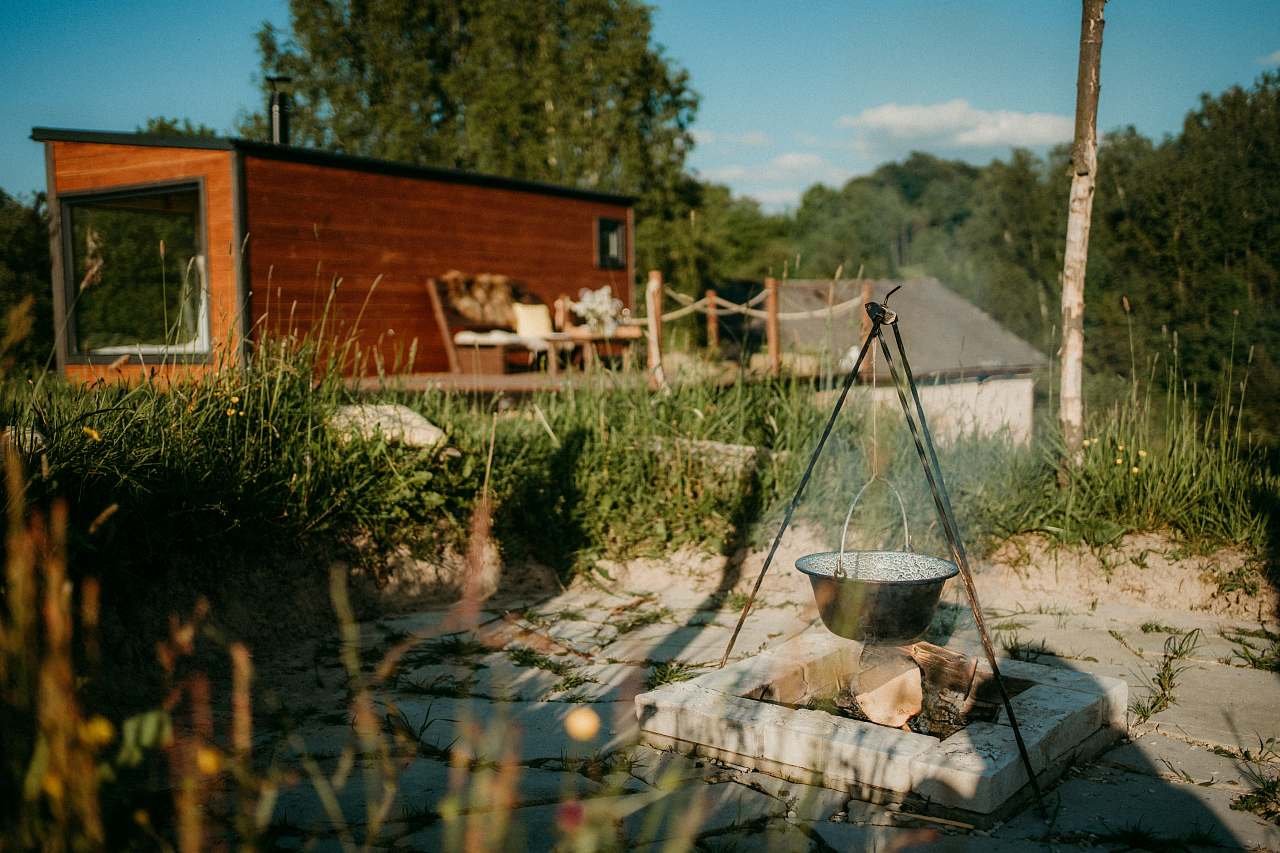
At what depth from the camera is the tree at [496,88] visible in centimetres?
2380

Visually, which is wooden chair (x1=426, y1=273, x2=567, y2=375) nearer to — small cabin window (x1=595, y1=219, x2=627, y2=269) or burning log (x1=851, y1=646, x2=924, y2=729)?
small cabin window (x1=595, y1=219, x2=627, y2=269)

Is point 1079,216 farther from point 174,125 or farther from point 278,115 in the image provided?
point 174,125

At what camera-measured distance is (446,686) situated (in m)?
3.01

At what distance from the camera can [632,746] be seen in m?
2.56

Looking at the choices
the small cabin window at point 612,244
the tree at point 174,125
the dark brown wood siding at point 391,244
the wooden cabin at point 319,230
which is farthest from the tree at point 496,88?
the dark brown wood siding at point 391,244

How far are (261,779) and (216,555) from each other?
1.52 meters

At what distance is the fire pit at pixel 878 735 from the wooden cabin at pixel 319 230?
4955mm

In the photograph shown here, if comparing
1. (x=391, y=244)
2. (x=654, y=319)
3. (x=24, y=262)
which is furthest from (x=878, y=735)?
(x=24, y=262)

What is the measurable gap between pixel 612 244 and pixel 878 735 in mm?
11056

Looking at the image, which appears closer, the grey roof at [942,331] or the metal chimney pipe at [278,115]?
the metal chimney pipe at [278,115]

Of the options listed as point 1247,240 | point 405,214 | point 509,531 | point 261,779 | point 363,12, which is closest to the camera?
point 261,779

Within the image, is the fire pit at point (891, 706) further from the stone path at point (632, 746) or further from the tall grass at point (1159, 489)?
the tall grass at point (1159, 489)

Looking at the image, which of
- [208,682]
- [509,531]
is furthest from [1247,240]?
[208,682]

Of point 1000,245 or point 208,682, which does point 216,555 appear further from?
point 1000,245
